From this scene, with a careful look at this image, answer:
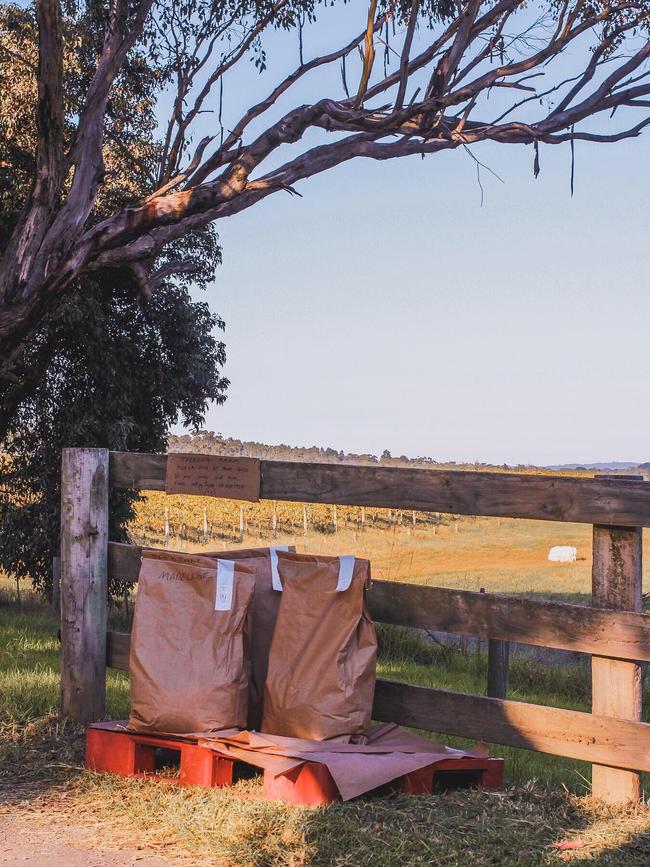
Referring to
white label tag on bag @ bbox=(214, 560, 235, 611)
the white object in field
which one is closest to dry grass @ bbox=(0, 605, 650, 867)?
white label tag on bag @ bbox=(214, 560, 235, 611)

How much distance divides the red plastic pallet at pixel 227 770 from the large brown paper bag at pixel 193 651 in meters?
0.11

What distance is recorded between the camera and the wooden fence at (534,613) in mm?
4566

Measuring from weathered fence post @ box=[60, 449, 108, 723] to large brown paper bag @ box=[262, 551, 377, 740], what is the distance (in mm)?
1588

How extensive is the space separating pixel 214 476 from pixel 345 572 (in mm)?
1248

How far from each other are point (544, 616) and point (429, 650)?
235 inches

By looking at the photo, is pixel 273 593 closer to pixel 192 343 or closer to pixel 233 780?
pixel 233 780

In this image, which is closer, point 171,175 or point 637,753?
point 637,753

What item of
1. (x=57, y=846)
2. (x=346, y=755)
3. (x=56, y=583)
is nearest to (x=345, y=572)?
(x=346, y=755)

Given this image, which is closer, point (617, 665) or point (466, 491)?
point (617, 665)

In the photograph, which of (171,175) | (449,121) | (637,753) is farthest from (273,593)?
(171,175)

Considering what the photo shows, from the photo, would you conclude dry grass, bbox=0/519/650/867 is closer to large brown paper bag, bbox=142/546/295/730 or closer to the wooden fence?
the wooden fence

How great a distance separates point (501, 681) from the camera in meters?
6.53

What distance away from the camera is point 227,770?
4691 mm

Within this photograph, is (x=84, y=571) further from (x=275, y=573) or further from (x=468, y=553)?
(x=468, y=553)
